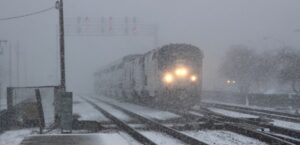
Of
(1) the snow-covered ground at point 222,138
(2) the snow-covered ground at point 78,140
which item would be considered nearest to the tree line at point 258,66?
(1) the snow-covered ground at point 222,138

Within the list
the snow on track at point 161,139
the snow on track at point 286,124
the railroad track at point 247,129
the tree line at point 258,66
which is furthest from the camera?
the tree line at point 258,66

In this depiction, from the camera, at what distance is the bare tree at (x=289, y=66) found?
43125 millimetres

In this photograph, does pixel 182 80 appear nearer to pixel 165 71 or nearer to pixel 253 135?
pixel 165 71

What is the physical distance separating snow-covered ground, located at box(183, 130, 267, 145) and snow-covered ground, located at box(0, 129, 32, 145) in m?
5.17

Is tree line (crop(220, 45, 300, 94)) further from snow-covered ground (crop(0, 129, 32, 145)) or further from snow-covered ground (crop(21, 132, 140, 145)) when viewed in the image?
snow-covered ground (crop(21, 132, 140, 145))

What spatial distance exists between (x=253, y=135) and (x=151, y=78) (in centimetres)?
1603

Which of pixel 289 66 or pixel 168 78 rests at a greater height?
pixel 289 66

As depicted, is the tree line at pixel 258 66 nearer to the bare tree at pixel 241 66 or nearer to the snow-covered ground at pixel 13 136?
the bare tree at pixel 241 66

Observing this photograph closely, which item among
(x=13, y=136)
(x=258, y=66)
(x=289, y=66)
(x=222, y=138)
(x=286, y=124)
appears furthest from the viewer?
(x=258, y=66)

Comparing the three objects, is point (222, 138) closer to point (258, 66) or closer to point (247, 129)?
point (247, 129)

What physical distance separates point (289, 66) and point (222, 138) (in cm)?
3126

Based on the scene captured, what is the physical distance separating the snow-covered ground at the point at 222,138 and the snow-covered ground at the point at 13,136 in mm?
5170

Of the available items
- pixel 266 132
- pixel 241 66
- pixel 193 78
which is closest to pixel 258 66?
pixel 241 66

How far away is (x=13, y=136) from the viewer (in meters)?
17.7
